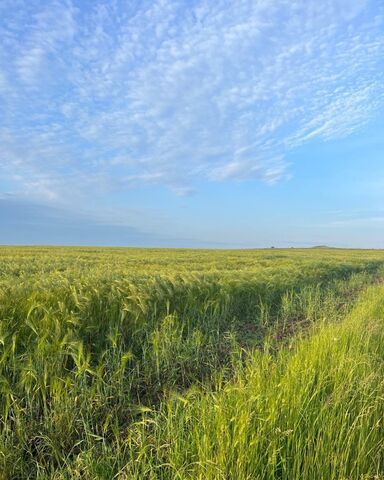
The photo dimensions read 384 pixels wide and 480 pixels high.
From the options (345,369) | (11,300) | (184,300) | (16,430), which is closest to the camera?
(16,430)

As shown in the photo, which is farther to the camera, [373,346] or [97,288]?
[97,288]

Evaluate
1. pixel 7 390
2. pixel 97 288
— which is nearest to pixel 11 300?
pixel 97 288

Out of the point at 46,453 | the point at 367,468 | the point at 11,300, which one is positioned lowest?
the point at 46,453

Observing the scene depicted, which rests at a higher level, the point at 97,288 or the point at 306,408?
the point at 97,288

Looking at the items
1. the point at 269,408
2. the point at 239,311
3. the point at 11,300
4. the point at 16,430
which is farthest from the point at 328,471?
the point at 239,311

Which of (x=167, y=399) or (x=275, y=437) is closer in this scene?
(x=275, y=437)

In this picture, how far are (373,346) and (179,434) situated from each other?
120 inches

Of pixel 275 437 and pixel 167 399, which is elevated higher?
pixel 275 437

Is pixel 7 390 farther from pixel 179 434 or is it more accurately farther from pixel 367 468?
pixel 367 468

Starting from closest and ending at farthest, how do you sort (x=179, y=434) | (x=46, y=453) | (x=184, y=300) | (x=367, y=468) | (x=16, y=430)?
1. (x=367, y=468)
2. (x=179, y=434)
3. (x=46, y=453)
4. (x=16, y=430)
5. (x=184, y=300)

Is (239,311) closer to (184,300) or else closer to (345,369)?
(184,300)

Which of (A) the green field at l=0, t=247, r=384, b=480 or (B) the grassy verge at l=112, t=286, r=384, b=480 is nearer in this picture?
(B) the grassy verge at l=112, t=286, r=384, b=480

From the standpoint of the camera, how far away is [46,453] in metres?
3.01

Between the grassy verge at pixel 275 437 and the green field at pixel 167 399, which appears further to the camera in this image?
the green field at pixel 167 399
